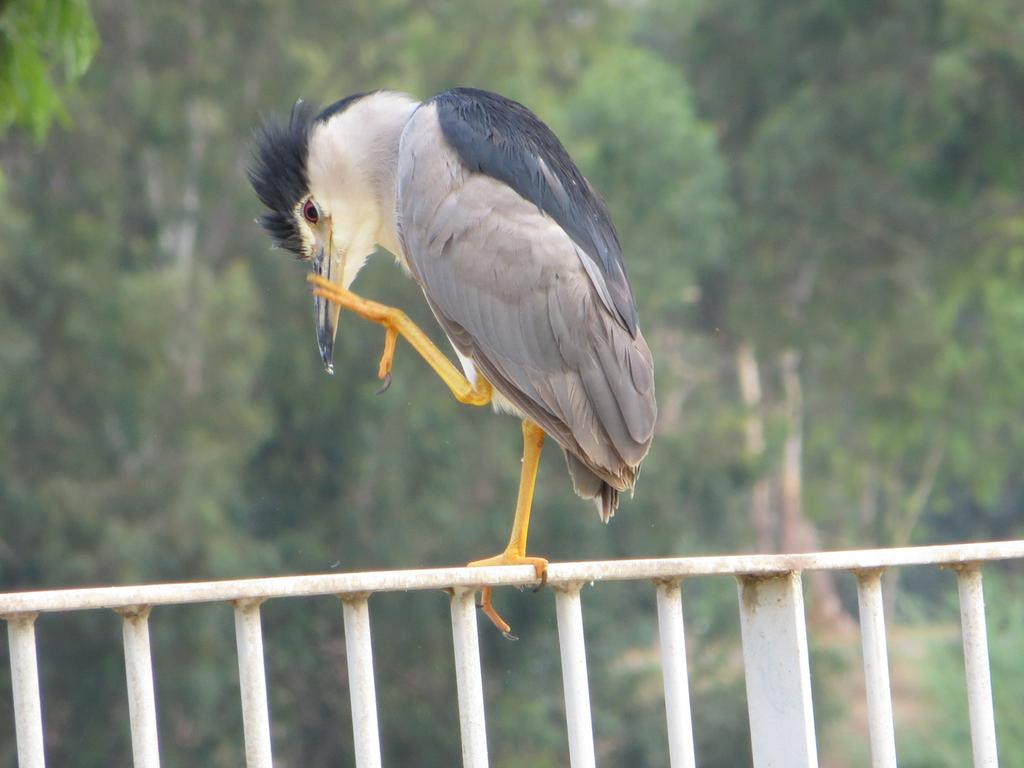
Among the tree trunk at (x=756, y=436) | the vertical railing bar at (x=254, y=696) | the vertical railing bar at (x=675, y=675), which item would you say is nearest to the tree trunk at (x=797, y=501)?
the tree trunk at (x=756, y=436)

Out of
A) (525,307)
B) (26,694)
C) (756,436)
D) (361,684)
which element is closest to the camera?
(26,694)

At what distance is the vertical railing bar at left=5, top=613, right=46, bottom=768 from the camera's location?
254 cm

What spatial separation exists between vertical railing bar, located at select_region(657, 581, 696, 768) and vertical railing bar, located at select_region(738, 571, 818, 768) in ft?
0.37

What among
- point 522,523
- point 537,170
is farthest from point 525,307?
point 522,523

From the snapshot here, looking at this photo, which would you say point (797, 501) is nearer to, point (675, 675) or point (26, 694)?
point (675, 675)

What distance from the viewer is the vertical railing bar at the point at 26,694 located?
2543mm

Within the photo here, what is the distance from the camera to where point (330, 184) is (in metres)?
5.17

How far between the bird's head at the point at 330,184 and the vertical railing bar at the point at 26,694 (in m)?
2.47

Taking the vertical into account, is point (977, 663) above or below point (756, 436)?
below

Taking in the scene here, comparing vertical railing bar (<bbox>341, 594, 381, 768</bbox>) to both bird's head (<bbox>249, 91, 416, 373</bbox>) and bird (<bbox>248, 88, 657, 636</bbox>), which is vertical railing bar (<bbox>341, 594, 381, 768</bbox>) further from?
bird's head (<bbox>249, 91, 416, 373</bbox>)

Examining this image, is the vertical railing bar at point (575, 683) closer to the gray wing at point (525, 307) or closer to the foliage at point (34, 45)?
the gray wing at point (525, 307)

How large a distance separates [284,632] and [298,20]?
776cm

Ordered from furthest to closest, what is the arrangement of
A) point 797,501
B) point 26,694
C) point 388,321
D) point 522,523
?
point 797,501 → point 522,523 → point 388,321 → point 26,694

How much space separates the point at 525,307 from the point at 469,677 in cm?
214
